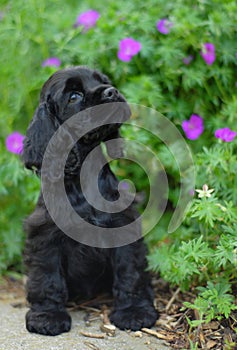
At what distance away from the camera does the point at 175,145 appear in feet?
13.6

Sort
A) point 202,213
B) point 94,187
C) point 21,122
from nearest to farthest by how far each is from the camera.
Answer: point 202,213 → point 94,187 → point 21,122

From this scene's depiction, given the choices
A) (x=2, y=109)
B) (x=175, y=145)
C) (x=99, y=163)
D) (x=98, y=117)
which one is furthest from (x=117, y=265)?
(x=2, y=109)

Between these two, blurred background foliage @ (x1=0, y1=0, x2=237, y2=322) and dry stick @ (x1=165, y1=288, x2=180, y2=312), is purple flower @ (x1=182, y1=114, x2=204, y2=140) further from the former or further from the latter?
dry stick @ (x1=165, y1=288, x2=180, y2=312)

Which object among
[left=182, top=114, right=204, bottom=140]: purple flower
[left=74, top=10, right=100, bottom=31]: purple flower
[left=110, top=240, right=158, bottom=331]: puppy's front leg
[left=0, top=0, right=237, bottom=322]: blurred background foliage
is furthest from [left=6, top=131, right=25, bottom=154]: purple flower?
[left=110, top=240, right=158, bottom=331]: puppy's front leg

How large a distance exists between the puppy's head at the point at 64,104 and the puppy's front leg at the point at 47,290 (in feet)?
1.64

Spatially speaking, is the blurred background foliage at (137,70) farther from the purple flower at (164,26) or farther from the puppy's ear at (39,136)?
the puppy's ear at (39,136)

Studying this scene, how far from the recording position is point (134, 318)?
3240 mm

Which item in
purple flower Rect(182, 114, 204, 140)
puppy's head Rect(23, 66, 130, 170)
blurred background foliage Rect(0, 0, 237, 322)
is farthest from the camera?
blurred background foliage Rect(0, 0, 237, 322)

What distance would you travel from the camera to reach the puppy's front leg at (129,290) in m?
3.26

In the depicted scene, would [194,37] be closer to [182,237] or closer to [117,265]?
[182,237]

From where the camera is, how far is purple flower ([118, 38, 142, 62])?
163 inches

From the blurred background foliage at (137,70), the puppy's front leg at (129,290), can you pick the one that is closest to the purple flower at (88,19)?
the blurred background foliage at (137,70)

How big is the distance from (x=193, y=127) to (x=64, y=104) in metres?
1.24

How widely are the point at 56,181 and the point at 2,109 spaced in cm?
131
